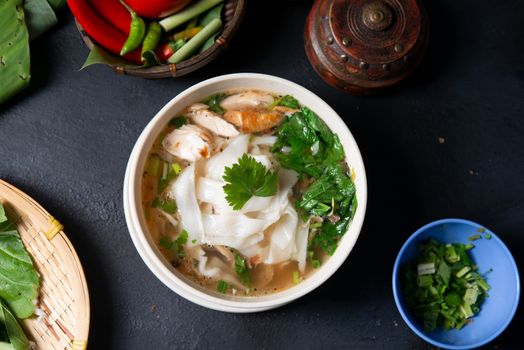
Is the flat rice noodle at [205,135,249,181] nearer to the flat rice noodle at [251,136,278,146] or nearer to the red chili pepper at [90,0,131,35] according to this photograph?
the flat rice noodle at [251,136,278,146]

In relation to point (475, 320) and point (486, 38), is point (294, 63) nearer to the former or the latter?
point (486, 38)

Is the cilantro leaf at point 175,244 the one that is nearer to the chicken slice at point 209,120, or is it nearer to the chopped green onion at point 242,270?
the chopped green onion at point 242,270

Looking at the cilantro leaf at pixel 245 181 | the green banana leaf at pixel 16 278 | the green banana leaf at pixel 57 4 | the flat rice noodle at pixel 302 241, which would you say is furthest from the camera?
the green banana leaf at pixel 57 4

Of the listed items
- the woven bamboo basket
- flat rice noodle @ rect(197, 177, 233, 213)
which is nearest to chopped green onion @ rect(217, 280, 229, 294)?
flat rice noodle @ rect(197, 177, 233, 213)

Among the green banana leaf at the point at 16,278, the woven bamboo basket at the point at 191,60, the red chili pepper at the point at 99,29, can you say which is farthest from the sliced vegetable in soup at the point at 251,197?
the green banana leaf at the point at 16,278

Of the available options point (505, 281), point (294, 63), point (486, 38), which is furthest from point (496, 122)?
point (294, 63)

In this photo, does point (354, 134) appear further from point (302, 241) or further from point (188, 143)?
point (188, 143)

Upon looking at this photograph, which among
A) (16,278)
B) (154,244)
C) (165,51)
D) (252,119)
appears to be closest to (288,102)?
(252,119)
